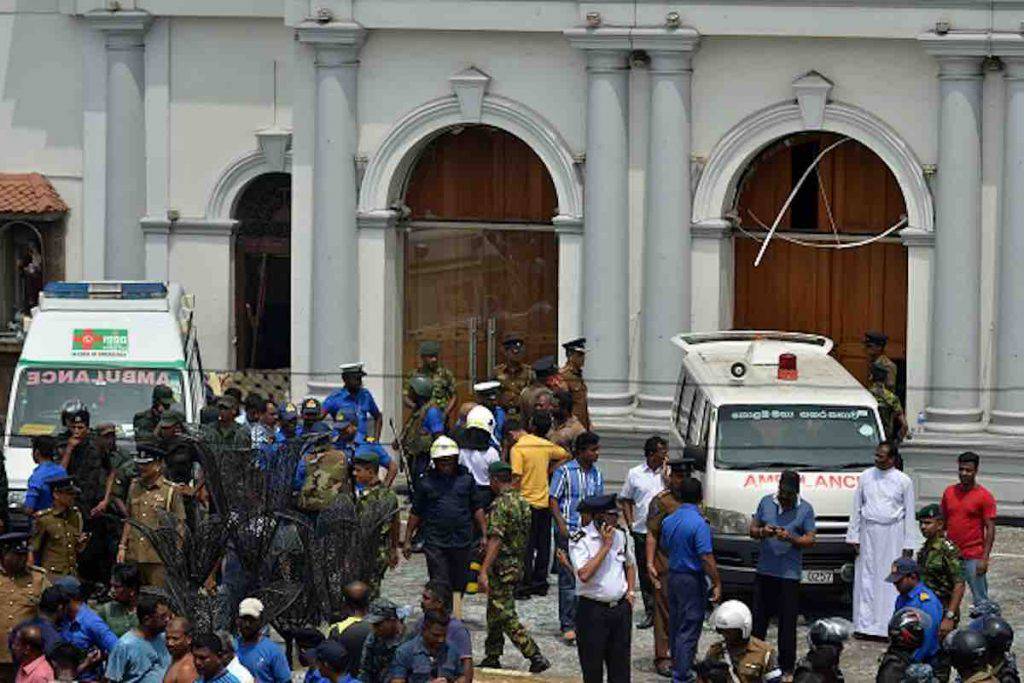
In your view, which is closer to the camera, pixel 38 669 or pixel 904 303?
pixel 38 669

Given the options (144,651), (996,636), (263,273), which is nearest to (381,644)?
(144,651)

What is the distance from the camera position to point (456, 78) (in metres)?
31.5

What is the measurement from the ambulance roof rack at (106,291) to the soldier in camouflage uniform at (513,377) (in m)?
3.21

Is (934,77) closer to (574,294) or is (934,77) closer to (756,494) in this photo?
(574,294)

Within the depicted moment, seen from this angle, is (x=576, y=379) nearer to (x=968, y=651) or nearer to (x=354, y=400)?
(x=354, y=400)

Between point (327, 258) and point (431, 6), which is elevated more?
point (431, 6)

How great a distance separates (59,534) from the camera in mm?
24203

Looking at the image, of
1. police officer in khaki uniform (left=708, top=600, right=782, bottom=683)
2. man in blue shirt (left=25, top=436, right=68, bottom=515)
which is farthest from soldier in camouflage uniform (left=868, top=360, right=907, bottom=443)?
police officer in khaki uniform (left=708, top=600, right=782, bottom=683)

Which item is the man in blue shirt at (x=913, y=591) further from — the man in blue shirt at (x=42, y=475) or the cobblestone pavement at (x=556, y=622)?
the man in blue shirt at (x=42, y=475)

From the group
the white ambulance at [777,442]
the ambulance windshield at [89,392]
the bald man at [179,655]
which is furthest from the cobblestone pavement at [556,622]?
the bald man at [179,655]

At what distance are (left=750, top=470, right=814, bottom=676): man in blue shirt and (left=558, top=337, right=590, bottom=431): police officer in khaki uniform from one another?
429 centimetres

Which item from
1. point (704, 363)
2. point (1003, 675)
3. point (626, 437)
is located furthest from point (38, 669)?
point (626, 437)

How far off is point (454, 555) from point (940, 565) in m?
3.78

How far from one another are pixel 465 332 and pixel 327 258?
176 centimetres
